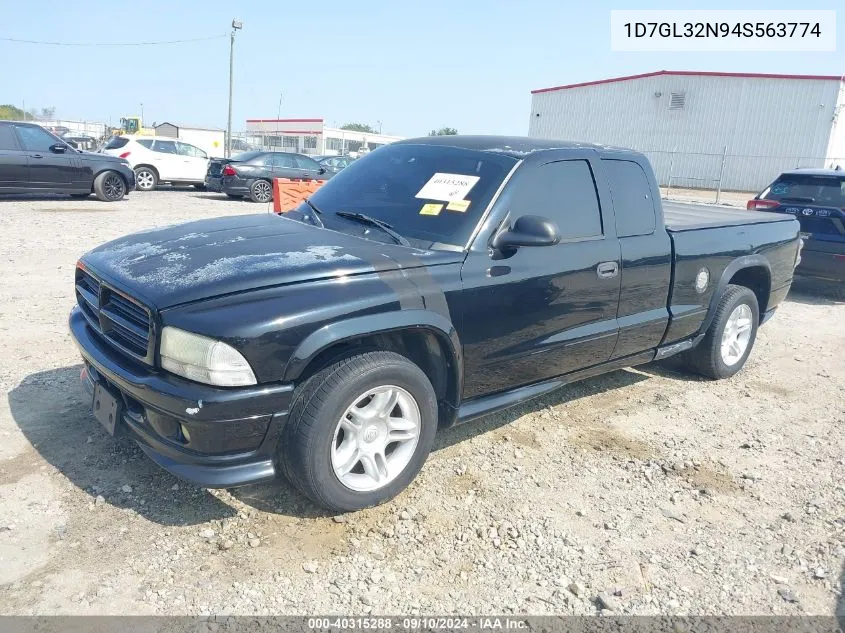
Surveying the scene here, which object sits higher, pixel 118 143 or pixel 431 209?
pixel 118 143

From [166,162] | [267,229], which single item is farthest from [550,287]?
[166,162]

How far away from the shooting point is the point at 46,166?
44.8ft

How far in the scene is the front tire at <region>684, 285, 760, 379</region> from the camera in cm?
527

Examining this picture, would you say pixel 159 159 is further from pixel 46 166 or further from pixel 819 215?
pixel 819 215

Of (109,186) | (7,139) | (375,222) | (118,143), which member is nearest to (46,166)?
(7,139)

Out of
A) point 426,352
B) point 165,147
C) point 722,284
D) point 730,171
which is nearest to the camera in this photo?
point 426,352

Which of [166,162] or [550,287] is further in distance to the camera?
[166,162]

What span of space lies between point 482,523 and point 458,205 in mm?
1663

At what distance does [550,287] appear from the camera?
3785 millimetres

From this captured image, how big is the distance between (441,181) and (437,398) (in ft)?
4.09

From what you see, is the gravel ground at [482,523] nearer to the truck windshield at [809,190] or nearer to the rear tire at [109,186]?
the truck windshield at [809,190]

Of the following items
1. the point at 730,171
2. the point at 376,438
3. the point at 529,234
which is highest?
the point at 730,171

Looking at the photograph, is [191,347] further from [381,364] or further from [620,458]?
[620,458]

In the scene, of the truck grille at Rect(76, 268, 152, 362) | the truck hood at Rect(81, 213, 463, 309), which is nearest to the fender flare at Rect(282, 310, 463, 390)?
the truck hood at Rect(81, 213, 463, 309)
